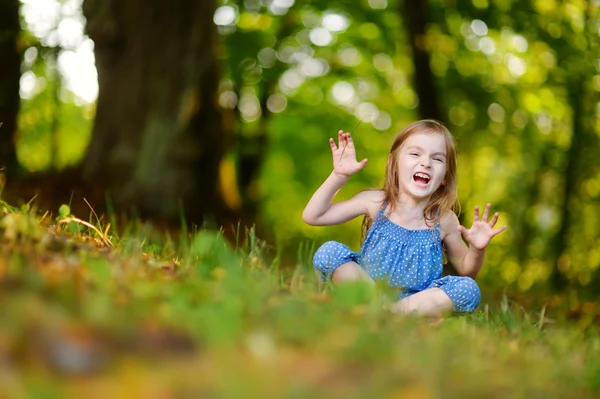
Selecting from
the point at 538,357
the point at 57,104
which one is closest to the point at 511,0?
the point at 57,104

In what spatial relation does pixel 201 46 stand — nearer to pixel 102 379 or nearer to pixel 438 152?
pixel 438 152

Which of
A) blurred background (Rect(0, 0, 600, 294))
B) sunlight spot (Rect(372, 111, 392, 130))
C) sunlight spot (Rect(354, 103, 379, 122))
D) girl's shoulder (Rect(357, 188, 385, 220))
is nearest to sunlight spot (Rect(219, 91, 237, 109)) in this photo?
blurred background (Rect(0, 0, 600, 294))

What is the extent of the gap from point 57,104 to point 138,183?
740 centimetres

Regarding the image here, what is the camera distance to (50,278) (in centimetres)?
189

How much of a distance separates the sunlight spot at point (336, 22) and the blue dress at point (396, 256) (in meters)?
11.2

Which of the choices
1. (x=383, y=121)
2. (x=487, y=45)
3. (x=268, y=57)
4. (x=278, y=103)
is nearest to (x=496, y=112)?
(x=487, y=45)

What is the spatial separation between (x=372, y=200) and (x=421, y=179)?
1.09 ft

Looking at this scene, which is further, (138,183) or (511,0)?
(511,0)

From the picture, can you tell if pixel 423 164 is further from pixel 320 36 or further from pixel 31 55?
pixel 320 36

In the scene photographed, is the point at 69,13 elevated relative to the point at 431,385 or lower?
elevated

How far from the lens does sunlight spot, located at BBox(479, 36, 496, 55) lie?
14305 mm

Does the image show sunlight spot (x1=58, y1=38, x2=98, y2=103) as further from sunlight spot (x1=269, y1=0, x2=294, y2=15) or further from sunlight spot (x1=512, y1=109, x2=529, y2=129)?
sunlight spot (x1=512, y1=109, x2=529, y2=129)

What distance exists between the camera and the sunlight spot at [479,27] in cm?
1166

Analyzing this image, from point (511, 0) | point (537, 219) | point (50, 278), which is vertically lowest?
point (537, 219)
